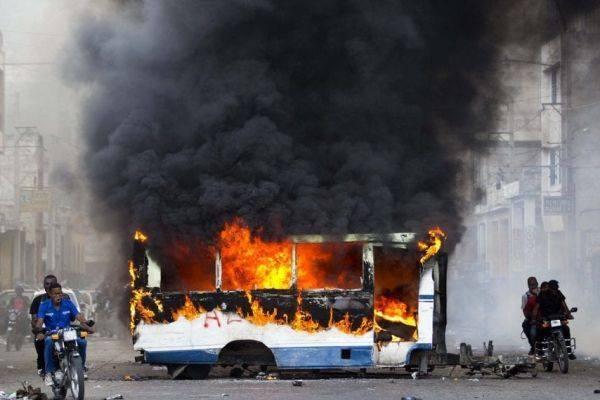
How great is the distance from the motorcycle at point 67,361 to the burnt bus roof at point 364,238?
12.1 ft

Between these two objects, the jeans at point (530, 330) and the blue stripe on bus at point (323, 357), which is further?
the jeans at point (530, 330)

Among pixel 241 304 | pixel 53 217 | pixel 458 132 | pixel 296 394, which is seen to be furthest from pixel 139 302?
pixel 53 217

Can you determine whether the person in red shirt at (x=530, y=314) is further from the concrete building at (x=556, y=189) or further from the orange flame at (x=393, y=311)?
the concrete building at (x=556, y=189)

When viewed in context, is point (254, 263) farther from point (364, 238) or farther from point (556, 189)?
point (556, 189)

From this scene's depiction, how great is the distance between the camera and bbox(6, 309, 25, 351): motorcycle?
99.6 ft

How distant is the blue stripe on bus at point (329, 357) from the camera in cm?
1684

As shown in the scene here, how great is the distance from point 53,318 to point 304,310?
3612 millimetres

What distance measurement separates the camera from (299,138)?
1967 cm

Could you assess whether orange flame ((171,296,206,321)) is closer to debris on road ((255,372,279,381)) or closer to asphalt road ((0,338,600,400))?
asphalt road ((0,338,600,400))

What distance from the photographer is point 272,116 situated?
63.3 feet

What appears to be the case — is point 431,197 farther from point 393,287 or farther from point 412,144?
point 393,287

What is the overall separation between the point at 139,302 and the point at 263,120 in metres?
3.54

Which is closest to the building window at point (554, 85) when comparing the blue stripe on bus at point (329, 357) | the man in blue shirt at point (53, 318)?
the blue stripe on bus at point (329, 357)

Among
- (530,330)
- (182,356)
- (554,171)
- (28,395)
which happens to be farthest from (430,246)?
(554,171)
